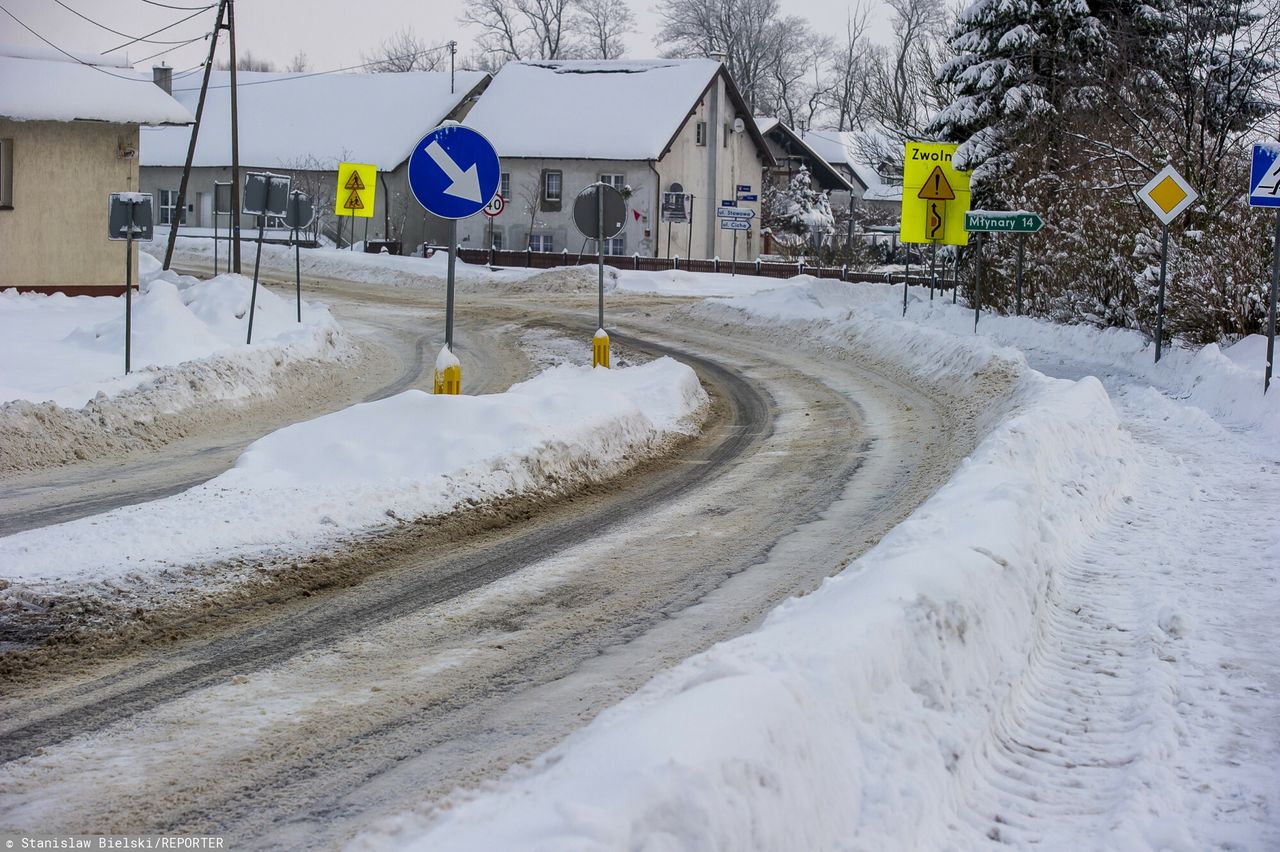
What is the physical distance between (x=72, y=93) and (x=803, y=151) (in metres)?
53.6

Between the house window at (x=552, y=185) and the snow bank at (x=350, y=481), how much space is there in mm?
46396

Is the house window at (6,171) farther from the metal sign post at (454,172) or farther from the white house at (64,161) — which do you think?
the metal sign post at (454,172)

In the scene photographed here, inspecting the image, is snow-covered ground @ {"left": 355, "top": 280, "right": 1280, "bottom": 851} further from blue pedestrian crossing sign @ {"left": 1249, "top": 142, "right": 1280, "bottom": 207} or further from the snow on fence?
the snow on fence

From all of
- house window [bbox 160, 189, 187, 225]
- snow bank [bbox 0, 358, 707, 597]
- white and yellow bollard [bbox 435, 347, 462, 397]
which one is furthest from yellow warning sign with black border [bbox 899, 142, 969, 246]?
house window [bbox 160, 189, 187, 225]

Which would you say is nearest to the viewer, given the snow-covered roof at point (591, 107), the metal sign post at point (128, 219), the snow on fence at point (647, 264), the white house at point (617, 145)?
the metal sign post at point (128, 219)

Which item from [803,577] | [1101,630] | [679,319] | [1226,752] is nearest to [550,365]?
[679,319]

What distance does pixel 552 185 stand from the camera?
58375 millimetres

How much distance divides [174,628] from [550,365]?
48.5 ft

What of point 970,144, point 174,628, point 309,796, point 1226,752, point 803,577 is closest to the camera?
point 309,796

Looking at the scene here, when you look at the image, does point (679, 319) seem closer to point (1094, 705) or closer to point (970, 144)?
point (970, 144)

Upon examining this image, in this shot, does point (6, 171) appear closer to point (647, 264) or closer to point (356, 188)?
point (356, 188)

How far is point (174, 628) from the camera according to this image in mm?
6258

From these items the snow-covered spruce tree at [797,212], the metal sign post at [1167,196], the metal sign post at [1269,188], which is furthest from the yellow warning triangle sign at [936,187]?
the snow-covered spruce tree at [797,212]

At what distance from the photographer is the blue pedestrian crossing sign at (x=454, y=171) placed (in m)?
10.4
